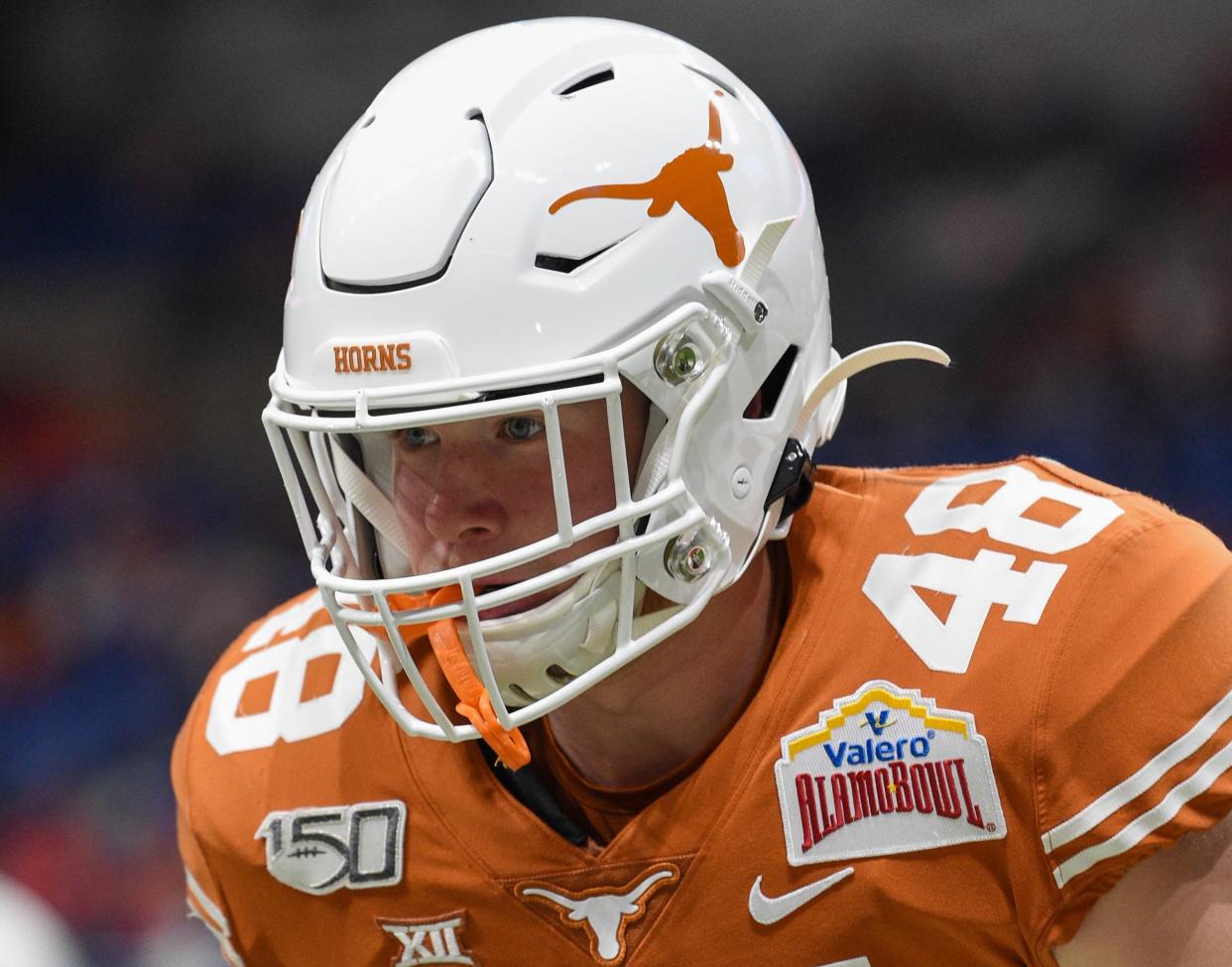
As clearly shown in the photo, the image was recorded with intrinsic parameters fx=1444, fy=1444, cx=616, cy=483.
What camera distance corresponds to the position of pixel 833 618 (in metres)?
1.13

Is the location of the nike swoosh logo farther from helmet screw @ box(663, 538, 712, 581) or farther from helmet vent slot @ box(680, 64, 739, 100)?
helmet vent slot @ box(680, 64, 739, 100)

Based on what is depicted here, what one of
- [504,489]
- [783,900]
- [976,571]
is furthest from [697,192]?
[783,900]

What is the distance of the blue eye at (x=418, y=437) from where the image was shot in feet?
3.36

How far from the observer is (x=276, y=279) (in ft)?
7.83

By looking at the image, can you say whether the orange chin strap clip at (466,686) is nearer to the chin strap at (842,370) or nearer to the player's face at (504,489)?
the player's face at (504,489)

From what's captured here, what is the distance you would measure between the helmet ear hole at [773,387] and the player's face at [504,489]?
0.13 m

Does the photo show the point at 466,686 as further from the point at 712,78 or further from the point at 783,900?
the point at 712,78

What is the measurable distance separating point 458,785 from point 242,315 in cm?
141

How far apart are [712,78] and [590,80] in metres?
0.11

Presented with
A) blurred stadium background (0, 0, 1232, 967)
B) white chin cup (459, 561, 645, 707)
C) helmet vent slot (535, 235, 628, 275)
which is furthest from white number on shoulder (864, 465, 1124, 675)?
blurred stadium background (0, 0, 1232, 967)

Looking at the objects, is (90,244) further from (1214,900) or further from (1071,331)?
(1214,900)

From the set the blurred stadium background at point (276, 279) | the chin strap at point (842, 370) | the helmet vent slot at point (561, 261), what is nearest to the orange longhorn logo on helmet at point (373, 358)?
the helmet vent slot at point (561, 261)

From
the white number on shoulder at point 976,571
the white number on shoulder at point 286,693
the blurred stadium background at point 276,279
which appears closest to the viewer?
the white number on shoulder at point 976,571

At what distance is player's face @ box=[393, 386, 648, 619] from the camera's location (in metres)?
0.99
